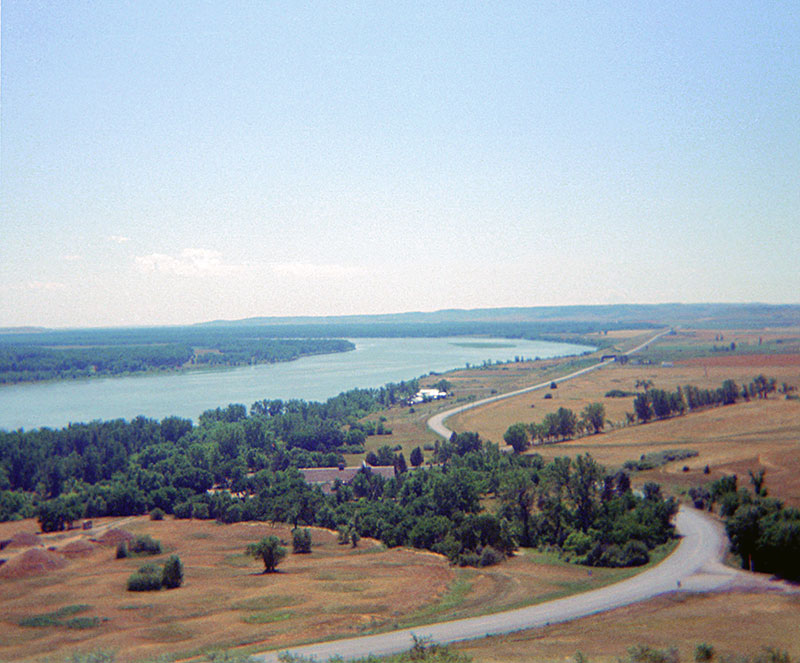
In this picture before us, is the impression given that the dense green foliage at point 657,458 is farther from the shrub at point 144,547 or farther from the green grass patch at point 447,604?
the shrub at point 144,547

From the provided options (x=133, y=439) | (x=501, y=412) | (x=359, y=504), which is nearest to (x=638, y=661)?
(x=359, y=504)

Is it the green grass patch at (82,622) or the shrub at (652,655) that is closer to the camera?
the shrub at (652,655)

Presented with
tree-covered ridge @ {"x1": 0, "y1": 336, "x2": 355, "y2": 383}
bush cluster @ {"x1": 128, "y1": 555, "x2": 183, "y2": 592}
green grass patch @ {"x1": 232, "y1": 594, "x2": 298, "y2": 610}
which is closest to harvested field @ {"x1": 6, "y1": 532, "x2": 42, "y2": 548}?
bush cluster @ {"x1": 128, "y1": 555, "x2": 183, "y2": 592}

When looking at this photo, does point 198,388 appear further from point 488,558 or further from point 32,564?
point 488,558

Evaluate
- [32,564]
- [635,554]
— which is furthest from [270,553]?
[635,554]

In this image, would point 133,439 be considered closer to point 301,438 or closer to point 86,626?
point 301,438

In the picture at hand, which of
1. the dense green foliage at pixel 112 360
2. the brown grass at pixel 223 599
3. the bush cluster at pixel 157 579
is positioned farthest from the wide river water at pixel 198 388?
the bush cluster at pixel 157 579
